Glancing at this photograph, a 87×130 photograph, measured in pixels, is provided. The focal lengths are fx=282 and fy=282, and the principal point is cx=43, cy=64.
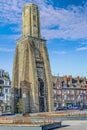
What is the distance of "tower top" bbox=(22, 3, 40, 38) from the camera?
85.2m

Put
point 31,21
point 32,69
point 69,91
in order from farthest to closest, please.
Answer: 1. point 69,91
2. point 31,21
3. point 32,69


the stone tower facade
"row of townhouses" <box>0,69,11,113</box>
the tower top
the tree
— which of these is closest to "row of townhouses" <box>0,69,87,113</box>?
"row of townhouses" <box>0,69,11,113</box>

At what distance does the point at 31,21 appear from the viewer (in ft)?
281

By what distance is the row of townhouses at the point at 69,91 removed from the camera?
10499cm

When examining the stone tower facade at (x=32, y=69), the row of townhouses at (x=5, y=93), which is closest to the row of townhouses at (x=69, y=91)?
the row of townhouses at (x=5, y=93)

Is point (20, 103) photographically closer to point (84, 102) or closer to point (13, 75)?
point (13, 75)

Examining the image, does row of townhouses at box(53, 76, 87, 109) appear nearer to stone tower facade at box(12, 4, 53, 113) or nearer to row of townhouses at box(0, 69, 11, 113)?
row of townhouses at box(0, 69, 11, 113)

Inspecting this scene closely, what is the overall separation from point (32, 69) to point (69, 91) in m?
33.9

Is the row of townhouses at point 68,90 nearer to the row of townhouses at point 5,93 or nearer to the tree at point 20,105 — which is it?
the row of townhouses at point 5,93

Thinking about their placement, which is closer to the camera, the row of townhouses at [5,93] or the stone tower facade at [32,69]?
the stone tower facade at [32,69]

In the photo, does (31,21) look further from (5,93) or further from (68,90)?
(68,90)

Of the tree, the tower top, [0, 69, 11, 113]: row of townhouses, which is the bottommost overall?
the tree

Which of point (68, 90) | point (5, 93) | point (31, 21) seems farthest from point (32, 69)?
point (68, 90)

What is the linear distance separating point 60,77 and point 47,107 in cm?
3141
